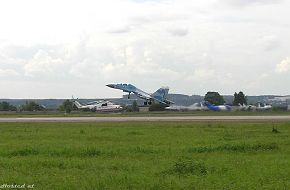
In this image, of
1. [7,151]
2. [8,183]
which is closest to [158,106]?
[7,151]

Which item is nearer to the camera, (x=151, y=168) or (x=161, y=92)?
(x=151, y=168)

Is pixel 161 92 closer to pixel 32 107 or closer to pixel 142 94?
pixel 142 94

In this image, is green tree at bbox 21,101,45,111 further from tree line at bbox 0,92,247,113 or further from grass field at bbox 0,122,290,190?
grass field at bbox 0,122,290,190

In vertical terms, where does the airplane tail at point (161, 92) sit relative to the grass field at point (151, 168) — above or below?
above

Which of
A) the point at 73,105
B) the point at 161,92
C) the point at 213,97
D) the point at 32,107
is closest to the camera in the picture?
the point at 161,92

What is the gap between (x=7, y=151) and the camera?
2119 cm

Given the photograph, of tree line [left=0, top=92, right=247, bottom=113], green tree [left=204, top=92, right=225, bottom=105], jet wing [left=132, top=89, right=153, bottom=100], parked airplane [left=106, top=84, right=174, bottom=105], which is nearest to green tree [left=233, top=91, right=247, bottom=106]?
tree line [left=0, top=92, right=247, bottom=113]

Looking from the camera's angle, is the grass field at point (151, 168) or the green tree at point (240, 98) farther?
the green tree at point (240, 98)

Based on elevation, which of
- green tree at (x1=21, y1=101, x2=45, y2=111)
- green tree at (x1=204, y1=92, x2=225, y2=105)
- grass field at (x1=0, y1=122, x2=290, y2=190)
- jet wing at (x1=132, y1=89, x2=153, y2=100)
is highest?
green tree at (x1=204, y1=92, x2=225, y2=105)

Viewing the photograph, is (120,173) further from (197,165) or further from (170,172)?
(197,165)

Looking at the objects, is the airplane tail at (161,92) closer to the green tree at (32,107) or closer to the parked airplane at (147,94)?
the parked airplane at (147,94)

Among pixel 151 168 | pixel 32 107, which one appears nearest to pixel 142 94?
pixel 32 107

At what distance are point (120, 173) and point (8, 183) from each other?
3285mm

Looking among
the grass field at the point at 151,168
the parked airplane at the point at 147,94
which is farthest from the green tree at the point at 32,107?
the grass field at the point at 151,168
